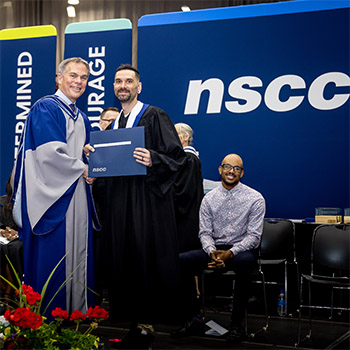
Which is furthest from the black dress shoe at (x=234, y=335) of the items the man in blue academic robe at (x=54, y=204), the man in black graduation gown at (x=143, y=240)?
the man in blue academic robe at (x=54, y=204)

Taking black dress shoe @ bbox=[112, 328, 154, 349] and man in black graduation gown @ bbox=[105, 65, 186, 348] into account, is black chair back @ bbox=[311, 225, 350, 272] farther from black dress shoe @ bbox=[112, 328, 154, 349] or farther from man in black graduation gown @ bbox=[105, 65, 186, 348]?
black dress shoe @ bbox=[112, 328, 154, 349]

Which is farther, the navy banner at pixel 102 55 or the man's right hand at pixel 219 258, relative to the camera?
the navy banner at pixel 102 55

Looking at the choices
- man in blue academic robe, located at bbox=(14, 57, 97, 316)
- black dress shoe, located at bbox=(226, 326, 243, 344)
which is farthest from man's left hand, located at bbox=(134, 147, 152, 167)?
black dress shoe, located at bbox=(226, 326, 243, 344)

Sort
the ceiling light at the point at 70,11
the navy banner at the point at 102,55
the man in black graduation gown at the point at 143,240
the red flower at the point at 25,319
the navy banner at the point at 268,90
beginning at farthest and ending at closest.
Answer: the ceiling light at the point at 70,11 < the navy banner at the point at 102,55 < the navy banner at the point at 268,90 < the man in black graduation gown at the point at 143,240 < the red flower at the point at 25,319

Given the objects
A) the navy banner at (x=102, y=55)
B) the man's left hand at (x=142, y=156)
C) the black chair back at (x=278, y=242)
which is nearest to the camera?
the man's left hand at (x=142, y=156)

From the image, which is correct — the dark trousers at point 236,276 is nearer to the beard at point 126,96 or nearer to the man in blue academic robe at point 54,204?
the man in blue academic robe at point 54,204

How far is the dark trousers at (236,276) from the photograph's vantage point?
4102mm

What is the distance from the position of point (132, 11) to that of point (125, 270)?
7879mm

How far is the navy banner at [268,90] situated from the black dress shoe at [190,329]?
2.29 m

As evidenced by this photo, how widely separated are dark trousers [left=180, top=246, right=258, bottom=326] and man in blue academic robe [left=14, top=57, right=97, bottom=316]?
34.5 inches

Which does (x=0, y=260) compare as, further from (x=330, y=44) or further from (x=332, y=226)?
(x=330, y=44)

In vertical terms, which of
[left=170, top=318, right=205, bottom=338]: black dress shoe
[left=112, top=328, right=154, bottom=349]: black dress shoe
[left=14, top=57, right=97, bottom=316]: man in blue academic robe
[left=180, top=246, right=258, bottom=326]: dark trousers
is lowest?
[left=170, top=318, right=205, bottom=338]: black dress shoe

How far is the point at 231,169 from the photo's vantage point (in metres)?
4.64

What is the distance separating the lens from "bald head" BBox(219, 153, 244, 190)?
15.2 ft
